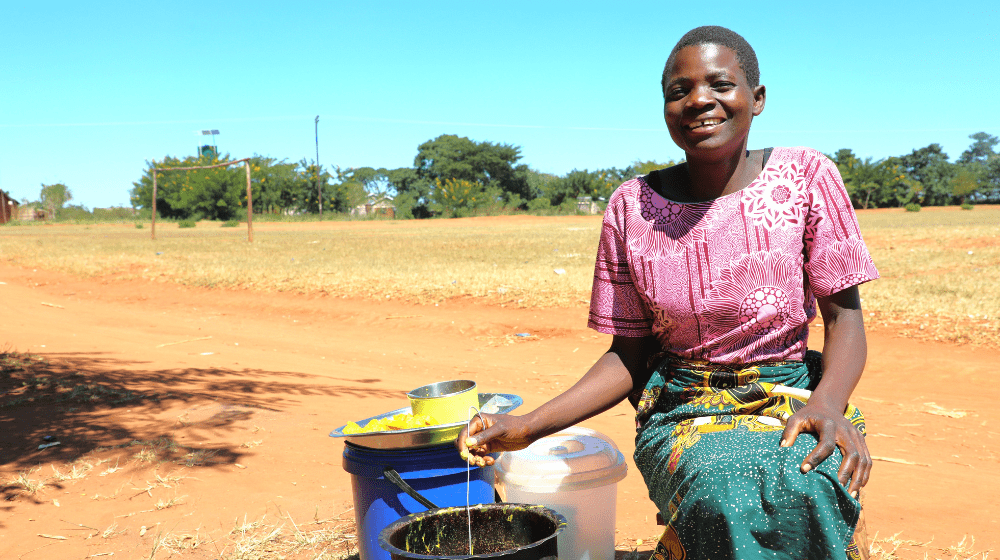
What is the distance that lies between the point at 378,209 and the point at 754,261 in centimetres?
5201

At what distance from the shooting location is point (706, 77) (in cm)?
188

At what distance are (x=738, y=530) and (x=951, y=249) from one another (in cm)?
1446

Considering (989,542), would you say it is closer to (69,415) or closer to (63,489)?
(63,489)

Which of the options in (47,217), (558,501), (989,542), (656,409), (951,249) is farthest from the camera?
(47,217)

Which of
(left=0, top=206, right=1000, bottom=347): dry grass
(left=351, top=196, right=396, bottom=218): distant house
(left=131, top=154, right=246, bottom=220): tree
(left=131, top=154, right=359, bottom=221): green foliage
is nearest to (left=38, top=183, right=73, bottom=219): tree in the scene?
(left=131, top=154, right=359, bottom=221): green foliage

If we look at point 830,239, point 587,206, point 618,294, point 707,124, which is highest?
point 587,206

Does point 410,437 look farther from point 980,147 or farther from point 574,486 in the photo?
point 980,147

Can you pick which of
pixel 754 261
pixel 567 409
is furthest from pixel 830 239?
pixel 567 409

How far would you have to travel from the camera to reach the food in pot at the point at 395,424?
2.22 m

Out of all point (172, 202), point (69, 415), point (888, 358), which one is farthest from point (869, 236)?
point (172, 202)

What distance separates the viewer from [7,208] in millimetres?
52125

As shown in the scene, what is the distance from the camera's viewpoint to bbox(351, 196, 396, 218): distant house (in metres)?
52.3

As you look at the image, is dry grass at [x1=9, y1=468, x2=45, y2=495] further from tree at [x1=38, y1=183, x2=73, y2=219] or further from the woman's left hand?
tree at [x1=38, y1=183, x2=73, y2=219]

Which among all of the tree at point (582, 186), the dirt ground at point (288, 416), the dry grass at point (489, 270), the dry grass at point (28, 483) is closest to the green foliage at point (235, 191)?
the tree at point (582, 186)
